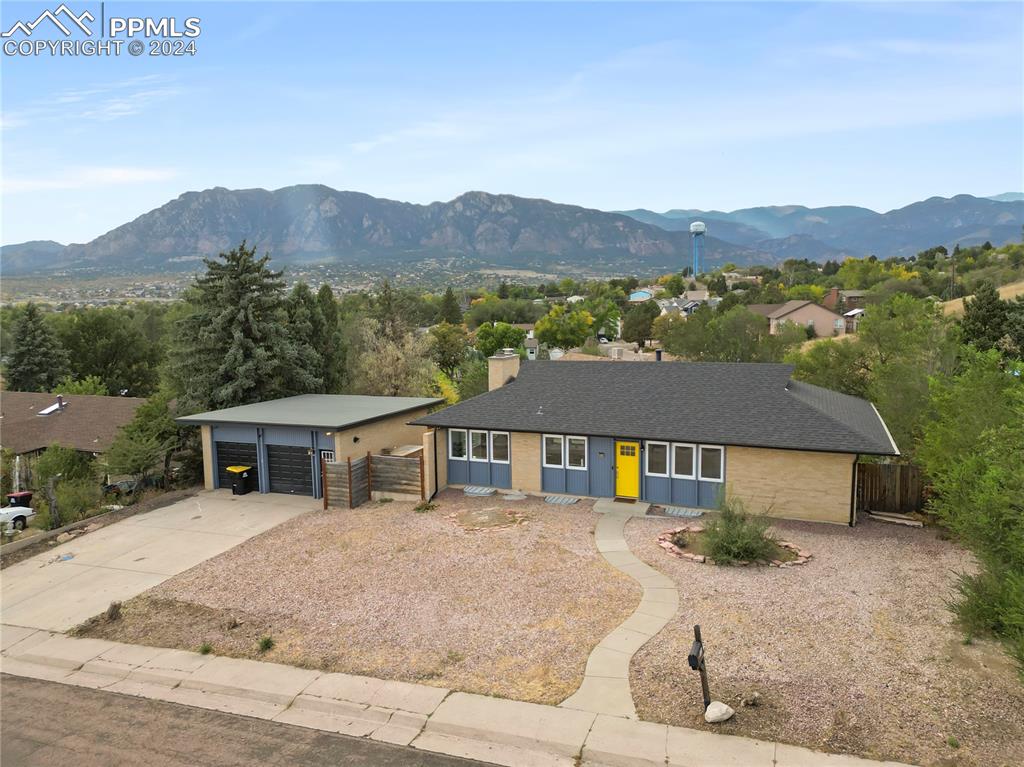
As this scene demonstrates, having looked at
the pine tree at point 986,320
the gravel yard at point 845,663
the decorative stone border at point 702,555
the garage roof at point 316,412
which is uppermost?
the pine tree at point 986,320

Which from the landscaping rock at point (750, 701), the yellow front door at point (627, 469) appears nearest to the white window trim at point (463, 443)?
the yellow front door at point (627, 469)

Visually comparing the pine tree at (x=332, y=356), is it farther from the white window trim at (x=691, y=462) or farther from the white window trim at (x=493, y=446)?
the white window trim at (x=691, y=462)

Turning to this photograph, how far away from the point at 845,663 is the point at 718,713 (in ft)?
9.32

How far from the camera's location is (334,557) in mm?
17000

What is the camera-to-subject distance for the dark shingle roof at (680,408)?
19.0m

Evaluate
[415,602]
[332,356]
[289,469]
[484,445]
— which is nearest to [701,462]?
[484,445]

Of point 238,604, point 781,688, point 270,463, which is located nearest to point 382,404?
point 270,463

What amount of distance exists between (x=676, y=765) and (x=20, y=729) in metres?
9.62

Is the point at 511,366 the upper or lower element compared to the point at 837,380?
upper

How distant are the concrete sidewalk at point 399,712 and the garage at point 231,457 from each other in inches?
434

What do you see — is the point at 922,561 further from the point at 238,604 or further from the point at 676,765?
the point at 238,604

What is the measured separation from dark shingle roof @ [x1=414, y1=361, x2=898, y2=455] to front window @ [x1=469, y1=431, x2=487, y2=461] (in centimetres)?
61

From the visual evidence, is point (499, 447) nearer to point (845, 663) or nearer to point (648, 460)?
point (648, 460)

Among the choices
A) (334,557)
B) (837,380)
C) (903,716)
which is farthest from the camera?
(837,380)
